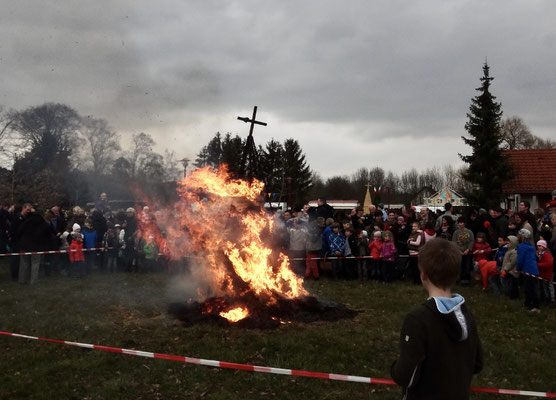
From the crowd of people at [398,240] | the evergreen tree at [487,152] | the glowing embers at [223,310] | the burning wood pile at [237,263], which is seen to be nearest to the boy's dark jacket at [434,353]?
the burning wood pile at [237,263]

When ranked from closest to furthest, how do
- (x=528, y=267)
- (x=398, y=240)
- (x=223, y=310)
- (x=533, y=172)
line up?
(x=223, y=310) → (x=528, y=267) → (x=398, y=240) → (x=533, y=172)

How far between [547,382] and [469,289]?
6.35 m

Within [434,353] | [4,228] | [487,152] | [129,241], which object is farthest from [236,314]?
[487,152]

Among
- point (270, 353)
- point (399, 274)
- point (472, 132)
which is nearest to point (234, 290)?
point (270, 353)

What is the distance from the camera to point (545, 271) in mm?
10523

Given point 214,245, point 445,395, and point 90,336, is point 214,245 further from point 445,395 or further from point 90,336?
point 445,395

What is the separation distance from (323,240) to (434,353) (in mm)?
12064

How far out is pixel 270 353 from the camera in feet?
23.7

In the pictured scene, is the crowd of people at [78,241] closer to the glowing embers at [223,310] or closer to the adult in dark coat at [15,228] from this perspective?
the adult in dark coat at [15,228]

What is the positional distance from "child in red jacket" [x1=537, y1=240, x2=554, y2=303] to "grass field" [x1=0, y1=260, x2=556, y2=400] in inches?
26.6

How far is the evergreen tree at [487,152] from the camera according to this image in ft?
94.0

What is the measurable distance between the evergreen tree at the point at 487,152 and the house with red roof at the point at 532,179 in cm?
199

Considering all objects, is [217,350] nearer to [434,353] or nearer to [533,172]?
[434,353]

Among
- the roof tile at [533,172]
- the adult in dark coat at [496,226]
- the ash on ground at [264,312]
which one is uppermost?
the roof tile at [533,172]
